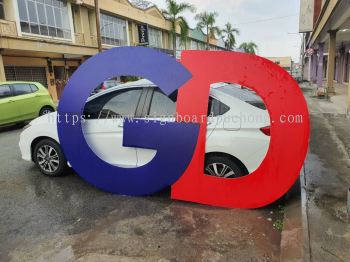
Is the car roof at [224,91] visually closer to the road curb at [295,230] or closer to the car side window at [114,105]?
the car side window at [114,105]

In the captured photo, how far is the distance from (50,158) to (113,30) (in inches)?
976

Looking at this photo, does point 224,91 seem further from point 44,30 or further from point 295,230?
point 44,30

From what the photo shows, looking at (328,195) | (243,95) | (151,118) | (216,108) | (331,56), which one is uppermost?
(331,56)

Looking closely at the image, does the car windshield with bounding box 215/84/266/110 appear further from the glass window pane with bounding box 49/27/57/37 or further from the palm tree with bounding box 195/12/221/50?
the palm tree with bounding box 195/12/221/50

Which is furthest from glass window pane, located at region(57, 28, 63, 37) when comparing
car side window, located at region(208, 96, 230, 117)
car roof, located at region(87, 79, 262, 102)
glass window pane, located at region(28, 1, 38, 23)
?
car side window, located at region(208, 96, 230, 117)

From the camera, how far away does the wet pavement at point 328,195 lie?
279 cm

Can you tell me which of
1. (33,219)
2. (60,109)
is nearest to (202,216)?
(33,219)

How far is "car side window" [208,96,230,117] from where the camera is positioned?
3939 millimetres

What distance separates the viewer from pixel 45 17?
64.9 feet

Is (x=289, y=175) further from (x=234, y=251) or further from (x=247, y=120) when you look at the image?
(x=234, y=251)

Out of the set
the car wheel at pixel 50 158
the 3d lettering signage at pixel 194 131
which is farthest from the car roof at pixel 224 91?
the car wheel at pixel 50 158

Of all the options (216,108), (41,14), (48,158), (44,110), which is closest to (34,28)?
(41,14)

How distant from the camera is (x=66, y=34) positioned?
21.9 metres

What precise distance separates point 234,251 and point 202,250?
1.03 ft
